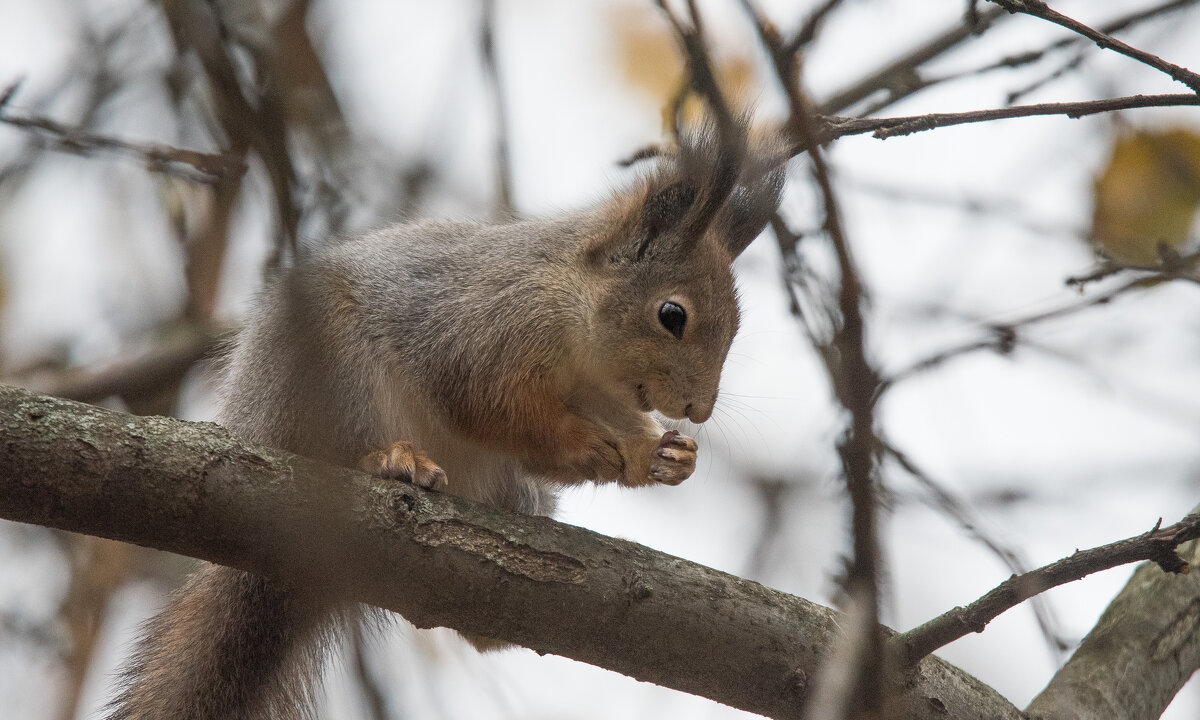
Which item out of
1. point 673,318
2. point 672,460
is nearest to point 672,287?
point 673,318

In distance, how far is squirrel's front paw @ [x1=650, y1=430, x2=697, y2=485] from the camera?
2.85 meters

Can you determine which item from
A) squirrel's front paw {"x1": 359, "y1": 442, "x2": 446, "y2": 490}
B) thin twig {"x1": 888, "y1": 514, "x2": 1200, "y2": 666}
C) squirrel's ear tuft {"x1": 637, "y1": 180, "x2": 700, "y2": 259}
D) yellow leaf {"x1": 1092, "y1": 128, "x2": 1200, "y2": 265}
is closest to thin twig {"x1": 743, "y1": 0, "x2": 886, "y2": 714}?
thin twig {"x1": 888, "y1": 514, "x2": 1200, "y2": 666}

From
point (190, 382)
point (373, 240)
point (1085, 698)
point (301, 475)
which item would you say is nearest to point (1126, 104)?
point (1085, 698)

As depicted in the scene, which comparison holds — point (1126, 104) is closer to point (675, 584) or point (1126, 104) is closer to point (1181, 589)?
point (675, 584)

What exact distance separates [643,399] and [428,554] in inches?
42.3

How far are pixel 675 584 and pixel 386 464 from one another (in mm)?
770

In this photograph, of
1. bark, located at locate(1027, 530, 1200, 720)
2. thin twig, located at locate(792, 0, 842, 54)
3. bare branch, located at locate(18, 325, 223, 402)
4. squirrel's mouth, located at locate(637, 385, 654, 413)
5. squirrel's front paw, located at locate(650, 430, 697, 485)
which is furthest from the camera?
bare branch, located at locate(18, 325, 223, 402)

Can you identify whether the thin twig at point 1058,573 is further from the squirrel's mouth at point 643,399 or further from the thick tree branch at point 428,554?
the squirrel's mouth at point 643,399

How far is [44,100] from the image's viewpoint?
131 inches

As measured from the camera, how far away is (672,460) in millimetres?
2854

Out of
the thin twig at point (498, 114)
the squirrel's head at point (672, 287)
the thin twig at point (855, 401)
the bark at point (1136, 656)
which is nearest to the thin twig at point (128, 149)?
the thin twig at point (498, 114)

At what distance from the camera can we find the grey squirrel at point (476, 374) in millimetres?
2615

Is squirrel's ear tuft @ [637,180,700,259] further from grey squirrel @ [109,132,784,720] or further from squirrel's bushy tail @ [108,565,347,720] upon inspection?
squirrel's bushy tail @ [108,565,347,720]

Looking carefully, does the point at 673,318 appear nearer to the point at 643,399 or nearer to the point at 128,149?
the point at 643,399
